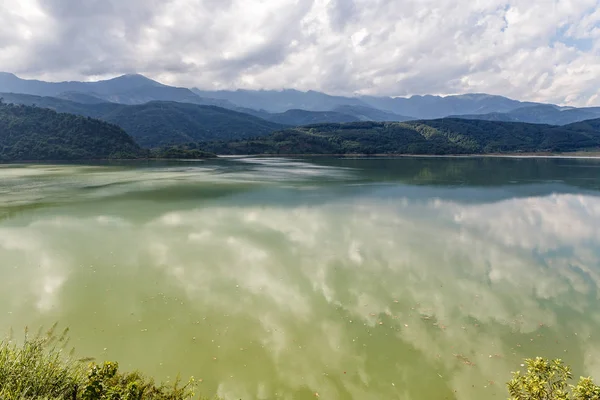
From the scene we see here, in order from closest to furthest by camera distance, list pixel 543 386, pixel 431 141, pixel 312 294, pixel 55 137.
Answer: pixel 543 386
pixel 312 294
pixel 55 137
pixel 431 141

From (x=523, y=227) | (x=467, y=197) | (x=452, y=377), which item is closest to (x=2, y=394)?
(x=452, y=377)

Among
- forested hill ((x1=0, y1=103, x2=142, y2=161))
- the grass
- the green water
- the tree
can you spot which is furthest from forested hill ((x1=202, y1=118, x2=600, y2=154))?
the grass

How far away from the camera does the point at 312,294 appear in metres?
15.3

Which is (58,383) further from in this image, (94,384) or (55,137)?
(55,137)

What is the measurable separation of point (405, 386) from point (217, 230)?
18.6 metres

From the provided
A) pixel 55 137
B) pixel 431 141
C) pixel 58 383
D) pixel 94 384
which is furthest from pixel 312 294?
pixel 431 141

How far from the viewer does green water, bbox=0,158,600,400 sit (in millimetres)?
10305

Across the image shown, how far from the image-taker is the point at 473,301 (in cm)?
1480

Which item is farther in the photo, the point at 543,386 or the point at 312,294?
the point at 312,294

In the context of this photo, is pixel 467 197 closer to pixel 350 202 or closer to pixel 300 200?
pixel 350 202

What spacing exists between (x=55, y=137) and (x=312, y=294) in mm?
135799

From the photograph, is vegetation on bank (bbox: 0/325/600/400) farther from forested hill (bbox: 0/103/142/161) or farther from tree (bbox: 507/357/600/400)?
forested hill (bbox: 0/103/142/161)

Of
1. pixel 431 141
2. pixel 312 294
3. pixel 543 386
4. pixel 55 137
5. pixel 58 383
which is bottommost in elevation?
pixel 312 294

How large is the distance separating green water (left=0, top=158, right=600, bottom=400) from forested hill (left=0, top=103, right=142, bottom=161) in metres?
95.4
